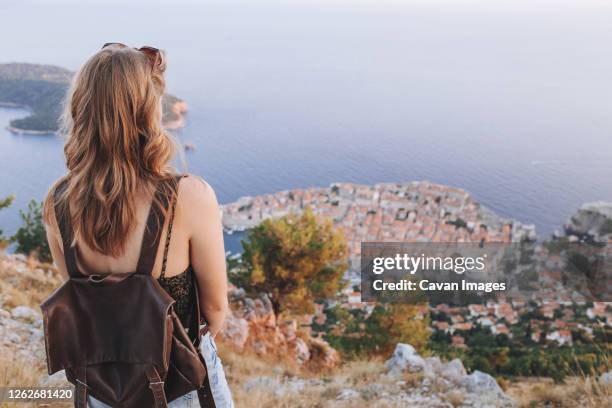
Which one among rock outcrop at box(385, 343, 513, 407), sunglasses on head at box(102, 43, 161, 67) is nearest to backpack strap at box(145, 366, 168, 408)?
sunglasses on head at box(102, 43, 161, 67)

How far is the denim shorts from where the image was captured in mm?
1045

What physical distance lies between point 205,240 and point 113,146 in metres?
0.24

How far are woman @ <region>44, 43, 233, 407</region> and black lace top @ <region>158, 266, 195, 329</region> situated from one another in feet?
0.05

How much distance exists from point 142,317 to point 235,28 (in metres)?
66.1

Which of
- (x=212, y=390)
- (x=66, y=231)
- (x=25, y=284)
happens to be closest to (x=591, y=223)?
(x=25, y=284)

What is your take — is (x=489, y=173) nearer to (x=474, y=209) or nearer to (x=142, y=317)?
(x=474, y=209)

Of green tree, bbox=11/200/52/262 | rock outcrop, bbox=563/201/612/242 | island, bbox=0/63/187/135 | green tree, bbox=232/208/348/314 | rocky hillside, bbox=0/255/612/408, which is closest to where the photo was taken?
rocky hillside, bbox=0/255/612/408

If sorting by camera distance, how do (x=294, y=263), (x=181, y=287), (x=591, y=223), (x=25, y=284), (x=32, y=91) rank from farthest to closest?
1. (x=32, y=91)
2. (x=591, y=223)
3. (x=294, y=263)
4. (x=25, y=284)
5. (x=181, y=287)

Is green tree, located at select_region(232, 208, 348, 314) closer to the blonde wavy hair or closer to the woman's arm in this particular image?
the woman's arm

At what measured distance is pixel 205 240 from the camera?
97 centimetres

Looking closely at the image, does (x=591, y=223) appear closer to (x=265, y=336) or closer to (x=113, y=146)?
(x=265, y=336)

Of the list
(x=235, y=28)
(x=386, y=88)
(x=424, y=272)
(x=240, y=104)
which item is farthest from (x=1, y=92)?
(x=235, y=28)

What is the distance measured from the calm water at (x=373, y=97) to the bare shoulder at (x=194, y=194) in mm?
11984

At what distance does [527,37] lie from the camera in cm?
5091
